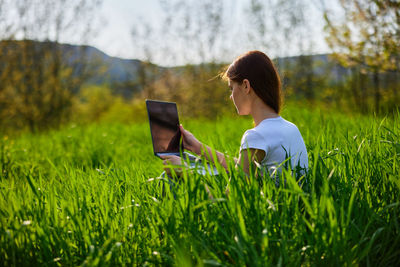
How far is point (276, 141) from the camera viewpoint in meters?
2.11

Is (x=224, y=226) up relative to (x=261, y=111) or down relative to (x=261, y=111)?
down

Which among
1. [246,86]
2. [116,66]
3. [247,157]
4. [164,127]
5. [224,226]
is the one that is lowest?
[224,226]

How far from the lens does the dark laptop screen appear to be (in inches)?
96.8

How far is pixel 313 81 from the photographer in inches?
754

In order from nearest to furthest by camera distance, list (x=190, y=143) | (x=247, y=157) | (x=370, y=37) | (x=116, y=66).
A: (x=247, y=157), (x=190, y=143), (x=370, y=37), (x=116, y=66)

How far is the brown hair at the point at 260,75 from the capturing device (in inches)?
90.9

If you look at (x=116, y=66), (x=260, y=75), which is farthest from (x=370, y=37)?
(x=116, y=66)

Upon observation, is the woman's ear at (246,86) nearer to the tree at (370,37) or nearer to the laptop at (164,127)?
the laptop at (164,127)

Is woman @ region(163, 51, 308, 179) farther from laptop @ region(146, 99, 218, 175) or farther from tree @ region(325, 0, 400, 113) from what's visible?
tree @ region(325, 0, 400, 113)

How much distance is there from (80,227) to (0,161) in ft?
10.2

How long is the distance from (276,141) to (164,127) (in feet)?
2.88

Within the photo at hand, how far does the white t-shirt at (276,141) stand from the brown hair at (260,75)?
0.18m

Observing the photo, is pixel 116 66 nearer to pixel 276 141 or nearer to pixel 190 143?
pixel 190 143

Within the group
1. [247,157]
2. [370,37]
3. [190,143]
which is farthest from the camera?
[370,37]
